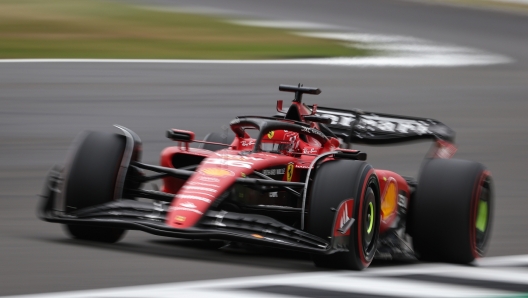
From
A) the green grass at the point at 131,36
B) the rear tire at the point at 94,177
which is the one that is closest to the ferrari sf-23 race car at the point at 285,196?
the rear tire at the point at 94,177

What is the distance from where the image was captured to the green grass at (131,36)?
20.1 meters

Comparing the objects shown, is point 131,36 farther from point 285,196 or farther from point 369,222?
point 369,222

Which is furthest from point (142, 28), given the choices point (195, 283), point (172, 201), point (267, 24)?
point (195, 283)

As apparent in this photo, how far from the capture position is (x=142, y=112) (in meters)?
15.5

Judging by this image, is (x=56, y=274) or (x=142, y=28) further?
(x=142, y=28)

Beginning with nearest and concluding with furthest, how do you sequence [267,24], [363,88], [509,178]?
1. [509,178]
2. [363,88]
3. [267,24]

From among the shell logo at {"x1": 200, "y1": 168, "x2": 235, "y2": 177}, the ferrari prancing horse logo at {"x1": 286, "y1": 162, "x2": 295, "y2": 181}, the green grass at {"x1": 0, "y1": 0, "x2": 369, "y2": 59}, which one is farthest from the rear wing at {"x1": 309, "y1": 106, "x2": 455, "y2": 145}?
the green grass at {"x1": 0, "y1": 0, "x2": 369, "y2": 59}

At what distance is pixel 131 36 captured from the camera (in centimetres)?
2200

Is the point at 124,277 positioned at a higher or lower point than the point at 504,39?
lower

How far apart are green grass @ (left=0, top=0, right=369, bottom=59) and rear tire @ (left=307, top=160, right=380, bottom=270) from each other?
41.5ft

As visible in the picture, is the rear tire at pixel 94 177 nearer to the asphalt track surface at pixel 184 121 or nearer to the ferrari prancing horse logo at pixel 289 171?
the asphalt track surface at pixel 184 121

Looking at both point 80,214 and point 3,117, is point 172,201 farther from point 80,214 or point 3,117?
point 3,117

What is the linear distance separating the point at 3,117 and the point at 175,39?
26.7ft

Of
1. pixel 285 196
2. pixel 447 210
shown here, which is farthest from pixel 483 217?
pixel 285 196
